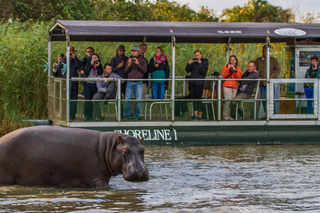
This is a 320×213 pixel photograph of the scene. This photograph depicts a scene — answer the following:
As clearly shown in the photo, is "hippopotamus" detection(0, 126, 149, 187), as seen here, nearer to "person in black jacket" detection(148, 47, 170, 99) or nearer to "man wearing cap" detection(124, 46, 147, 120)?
"man wearing cap" detection(124, 46, 147, 120)

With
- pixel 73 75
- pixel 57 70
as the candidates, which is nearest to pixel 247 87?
pixel 73 75

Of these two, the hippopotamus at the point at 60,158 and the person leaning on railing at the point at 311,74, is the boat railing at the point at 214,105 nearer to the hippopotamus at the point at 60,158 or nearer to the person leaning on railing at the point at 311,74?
the person leaning on railing at the point at 311,74

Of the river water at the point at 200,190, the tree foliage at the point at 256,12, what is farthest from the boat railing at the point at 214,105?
the tree foliage at the point at 256,12

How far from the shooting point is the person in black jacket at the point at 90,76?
46.2 feet

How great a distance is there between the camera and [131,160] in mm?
8086

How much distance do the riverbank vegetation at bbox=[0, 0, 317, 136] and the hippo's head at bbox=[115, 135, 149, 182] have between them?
666cm

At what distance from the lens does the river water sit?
778 centimetres

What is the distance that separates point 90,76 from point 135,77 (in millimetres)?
1111

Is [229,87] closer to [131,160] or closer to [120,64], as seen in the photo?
[120,64]

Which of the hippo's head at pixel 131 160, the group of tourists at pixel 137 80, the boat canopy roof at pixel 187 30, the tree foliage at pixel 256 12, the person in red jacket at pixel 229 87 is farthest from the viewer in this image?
the tree foliage at pixel 256 12

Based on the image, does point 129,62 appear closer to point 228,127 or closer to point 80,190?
point 228,127

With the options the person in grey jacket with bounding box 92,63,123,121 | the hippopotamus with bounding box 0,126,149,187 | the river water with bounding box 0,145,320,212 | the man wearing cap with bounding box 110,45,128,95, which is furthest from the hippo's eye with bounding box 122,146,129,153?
the man wearing cap with bounding box 110,45,128,95

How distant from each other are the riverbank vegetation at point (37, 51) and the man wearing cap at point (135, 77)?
264 cm

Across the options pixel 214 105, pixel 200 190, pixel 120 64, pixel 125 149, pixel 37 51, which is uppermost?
pixel 37 51
